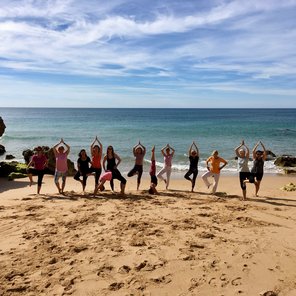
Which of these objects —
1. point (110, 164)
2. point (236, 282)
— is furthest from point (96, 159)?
point (236, 282)

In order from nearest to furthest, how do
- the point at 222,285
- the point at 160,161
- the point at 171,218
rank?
1. the point at 222,285
2. the point at 171,218
3. the point at 160,161

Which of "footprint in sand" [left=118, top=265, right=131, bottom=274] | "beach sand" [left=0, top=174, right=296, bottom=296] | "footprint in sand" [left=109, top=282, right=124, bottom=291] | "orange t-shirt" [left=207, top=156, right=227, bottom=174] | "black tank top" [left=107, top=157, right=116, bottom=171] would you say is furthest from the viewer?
"orange t-shirt" [left=207, top=156, right=227, bottom=174]

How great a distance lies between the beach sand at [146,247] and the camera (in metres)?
5.38

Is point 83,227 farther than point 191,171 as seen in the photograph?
No

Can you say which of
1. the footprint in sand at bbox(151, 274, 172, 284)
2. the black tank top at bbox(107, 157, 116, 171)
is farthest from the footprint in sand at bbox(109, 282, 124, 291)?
the black tank top at bbox(107, 157, 116, 171)

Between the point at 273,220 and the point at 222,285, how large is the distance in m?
4.05

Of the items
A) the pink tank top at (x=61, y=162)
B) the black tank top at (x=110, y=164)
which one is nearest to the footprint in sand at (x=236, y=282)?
the black tank top at (x=110, y=164)

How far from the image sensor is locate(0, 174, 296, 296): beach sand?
5.38m

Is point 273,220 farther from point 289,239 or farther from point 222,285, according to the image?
point 222,285

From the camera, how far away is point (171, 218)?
877 centimetres

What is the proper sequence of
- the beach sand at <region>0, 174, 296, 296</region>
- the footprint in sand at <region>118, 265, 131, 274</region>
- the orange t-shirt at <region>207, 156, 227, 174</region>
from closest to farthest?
the beach sand at <region>0, 174, 296, 296</region> < the footprint in sand at <region>118, 265, 131, 274</region> < the orange t-shirt at <region>207, 156, 227, 174</region>

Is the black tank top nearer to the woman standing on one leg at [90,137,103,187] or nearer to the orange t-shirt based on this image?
the woman standing on one leg at [90,137,103,187]

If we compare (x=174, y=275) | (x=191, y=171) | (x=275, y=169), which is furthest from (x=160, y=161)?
(x=174, y=275)

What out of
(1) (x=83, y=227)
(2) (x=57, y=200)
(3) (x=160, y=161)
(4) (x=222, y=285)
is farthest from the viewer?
(3) (x=160, y=161)
